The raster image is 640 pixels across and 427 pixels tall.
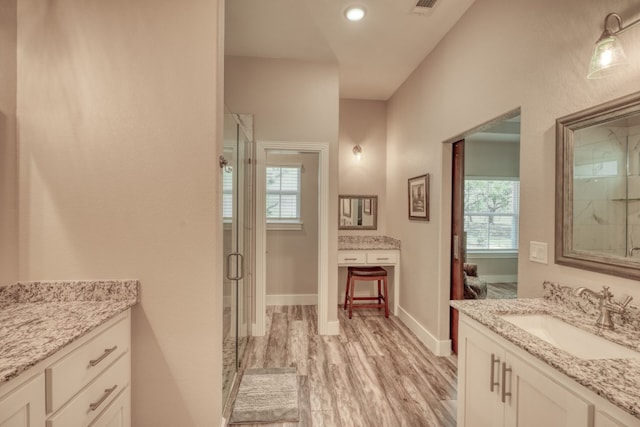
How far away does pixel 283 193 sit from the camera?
4371 mm

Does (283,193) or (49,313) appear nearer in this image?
(49,313)

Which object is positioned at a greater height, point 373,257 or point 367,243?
point 367,243

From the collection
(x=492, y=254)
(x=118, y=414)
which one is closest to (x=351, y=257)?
(x=118, y=414)

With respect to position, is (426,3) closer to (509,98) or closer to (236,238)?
(509,98)

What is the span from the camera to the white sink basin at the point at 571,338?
1133mm

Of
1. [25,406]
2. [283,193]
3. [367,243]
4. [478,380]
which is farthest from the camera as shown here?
[283,193]

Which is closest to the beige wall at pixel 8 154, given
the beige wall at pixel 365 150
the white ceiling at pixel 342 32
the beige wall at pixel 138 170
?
the beige wall at pixel 138 170

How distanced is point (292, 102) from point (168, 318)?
249 cm

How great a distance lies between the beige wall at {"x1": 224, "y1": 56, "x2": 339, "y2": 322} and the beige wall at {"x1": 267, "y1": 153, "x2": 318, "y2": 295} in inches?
42.1

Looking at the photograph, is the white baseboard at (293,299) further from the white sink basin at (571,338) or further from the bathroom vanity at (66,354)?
the white sink basin at (571,338)

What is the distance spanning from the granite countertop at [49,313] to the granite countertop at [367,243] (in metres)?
2.75

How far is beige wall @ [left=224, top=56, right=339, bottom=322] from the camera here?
3.20 meters

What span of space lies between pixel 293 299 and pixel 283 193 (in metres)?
1.57

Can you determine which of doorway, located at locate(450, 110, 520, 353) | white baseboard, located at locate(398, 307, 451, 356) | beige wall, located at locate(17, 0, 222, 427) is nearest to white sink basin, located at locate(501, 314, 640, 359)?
white baseboard, located at locate(398, 307, 451, 356)
